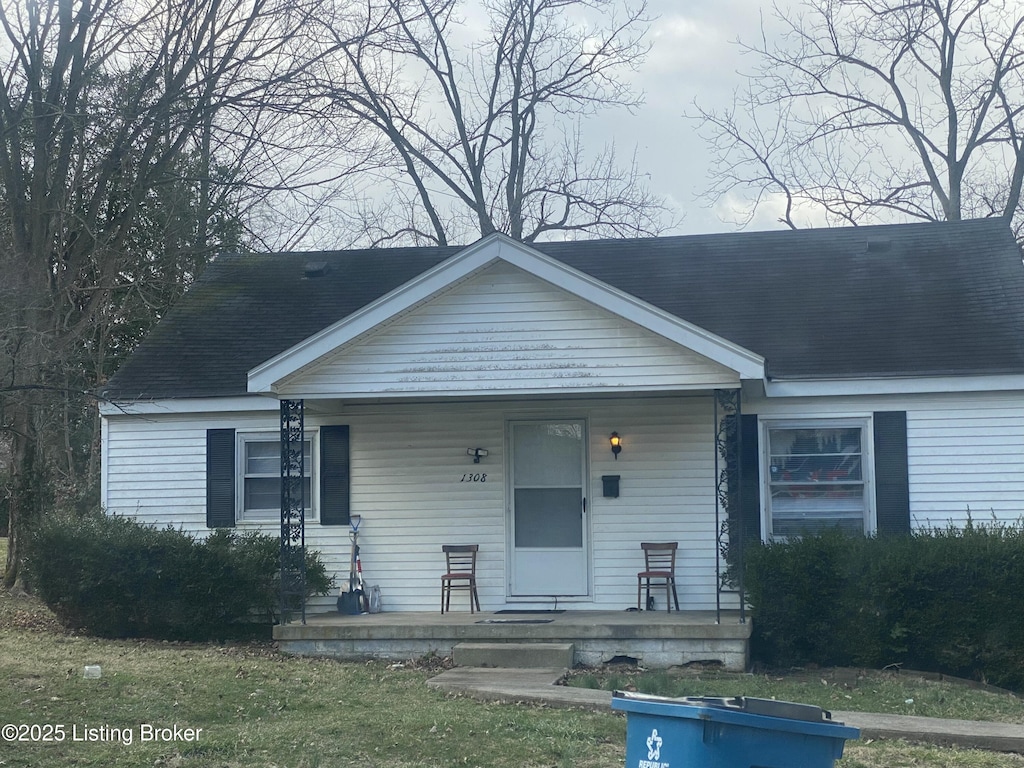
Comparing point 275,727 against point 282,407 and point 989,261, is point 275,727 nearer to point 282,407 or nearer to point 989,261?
point 282,407

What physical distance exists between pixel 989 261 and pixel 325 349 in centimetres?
874

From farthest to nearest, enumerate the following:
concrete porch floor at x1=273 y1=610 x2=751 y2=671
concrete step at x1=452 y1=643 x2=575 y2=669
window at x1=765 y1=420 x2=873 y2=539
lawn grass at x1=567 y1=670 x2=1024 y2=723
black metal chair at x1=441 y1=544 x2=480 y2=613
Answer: black metal chair at x1=441 y1=544 x2=480 y2=613
window at x1=765 y1=420 x2=873 y2=539
concrete porch floor at x1=273 y1=610 x2=751 y2=671
concrete step at x1=452 y1=643 x2=575 y2=669
lawn grass at x1=567 y1=670 x2=1024 y2=723

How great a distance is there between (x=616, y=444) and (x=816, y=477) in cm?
229

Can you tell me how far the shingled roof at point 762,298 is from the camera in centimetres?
1287

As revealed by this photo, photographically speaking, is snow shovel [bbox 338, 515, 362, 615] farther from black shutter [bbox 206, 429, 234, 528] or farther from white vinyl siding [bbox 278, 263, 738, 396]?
white vinyl siding [bbox 278, 263, 738, 396]

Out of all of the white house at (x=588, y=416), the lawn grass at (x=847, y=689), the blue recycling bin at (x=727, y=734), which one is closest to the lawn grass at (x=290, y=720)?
the lawn grass at (x=847, y=689)

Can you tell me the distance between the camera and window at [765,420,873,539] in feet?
41.2

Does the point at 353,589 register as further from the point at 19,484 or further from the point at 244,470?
the point at 19,484

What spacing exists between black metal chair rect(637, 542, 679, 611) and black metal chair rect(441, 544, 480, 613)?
190 centimetres

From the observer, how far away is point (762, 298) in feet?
47.6

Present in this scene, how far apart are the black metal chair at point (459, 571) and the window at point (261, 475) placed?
1904 mm

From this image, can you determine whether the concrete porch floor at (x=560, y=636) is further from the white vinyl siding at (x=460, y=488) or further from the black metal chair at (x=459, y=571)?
the white vinyl siding at (x=460, y=488)

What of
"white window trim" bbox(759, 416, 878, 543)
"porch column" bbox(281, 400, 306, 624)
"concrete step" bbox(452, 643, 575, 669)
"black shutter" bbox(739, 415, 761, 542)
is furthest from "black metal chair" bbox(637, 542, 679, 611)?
"porch column" bbox(281, 400, 306, 624)

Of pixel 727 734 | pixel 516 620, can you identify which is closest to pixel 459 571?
pixel 516 620
